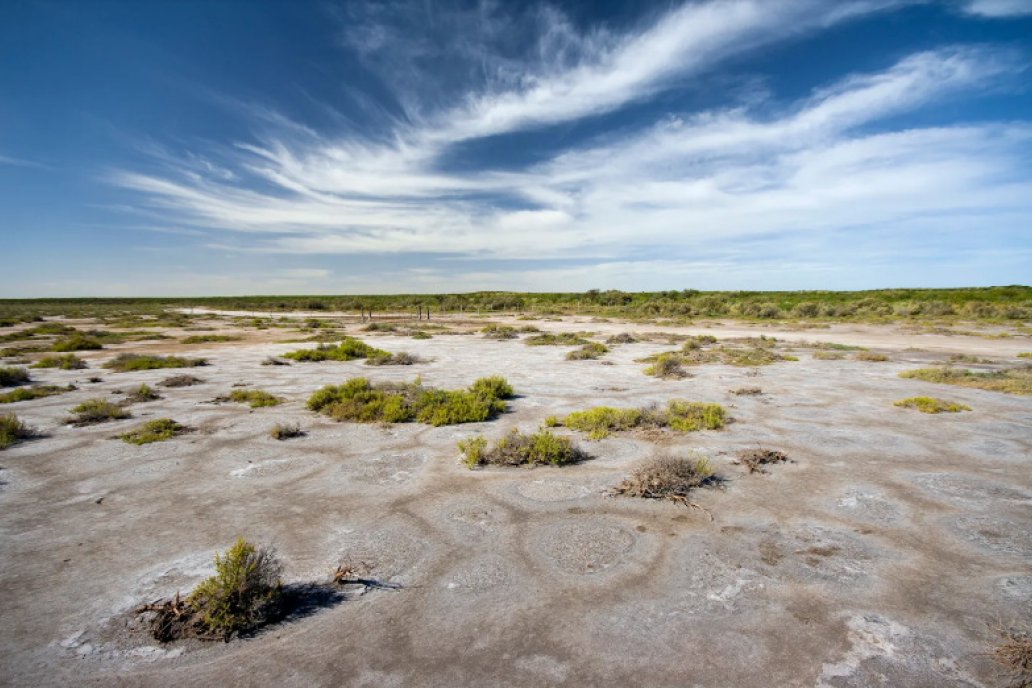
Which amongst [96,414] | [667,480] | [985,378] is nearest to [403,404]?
[667,480]

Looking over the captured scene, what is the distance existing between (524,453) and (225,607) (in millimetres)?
4386

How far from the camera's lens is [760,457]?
709 centimetres

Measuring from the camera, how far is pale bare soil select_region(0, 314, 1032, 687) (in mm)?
3217

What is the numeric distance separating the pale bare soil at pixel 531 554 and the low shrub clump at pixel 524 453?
273 millimetres

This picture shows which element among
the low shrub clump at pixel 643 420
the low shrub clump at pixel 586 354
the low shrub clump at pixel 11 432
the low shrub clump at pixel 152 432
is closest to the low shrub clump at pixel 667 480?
the low shrub clump at pixel 643 420

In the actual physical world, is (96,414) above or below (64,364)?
above

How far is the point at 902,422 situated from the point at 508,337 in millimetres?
22700

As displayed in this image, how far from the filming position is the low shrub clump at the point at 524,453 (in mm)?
7148

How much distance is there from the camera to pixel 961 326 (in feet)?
114

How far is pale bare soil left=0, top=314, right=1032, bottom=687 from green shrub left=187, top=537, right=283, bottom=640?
154 mm

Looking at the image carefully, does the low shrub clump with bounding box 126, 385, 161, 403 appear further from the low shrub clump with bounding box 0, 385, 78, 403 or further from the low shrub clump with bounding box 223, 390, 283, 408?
the low shrub clump with bounding box 0, 385, 78, 403

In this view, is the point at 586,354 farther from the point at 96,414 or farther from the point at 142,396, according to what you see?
the point at 96,414

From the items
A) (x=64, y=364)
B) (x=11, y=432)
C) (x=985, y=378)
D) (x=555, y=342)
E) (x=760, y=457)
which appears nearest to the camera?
(x=760, y=457)

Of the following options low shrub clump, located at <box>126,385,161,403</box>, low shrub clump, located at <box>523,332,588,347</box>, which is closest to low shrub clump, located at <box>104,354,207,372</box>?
low shrub clump, located at <box>126,385,161,403</box>
